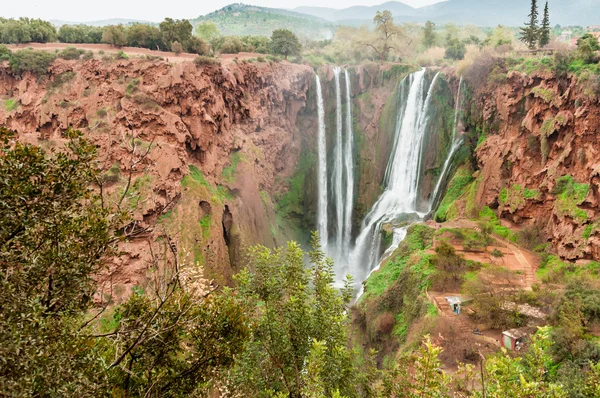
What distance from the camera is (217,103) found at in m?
26.7

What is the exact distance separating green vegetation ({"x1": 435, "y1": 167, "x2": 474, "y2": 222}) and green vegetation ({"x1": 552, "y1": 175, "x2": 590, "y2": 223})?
7151 millimetres

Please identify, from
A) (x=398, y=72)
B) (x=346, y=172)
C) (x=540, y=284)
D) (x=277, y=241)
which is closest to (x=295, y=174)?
(x=346, y=172)

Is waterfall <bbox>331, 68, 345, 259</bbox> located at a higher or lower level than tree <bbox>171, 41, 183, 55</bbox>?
lower

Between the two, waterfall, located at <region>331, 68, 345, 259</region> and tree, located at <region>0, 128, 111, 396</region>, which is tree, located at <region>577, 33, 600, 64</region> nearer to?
waterfall, located at <region>331, 68, 345, 259</region>

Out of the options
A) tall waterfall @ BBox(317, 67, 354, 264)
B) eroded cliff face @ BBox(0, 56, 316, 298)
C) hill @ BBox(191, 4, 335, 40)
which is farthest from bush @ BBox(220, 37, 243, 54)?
→ hill @ BBox(191, 4, 335, 40)

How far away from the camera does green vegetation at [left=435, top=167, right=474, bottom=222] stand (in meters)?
26.6

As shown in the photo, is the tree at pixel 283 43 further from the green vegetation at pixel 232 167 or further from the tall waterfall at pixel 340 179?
the green vegetation at pixel 232 167

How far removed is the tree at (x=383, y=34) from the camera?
142 ft

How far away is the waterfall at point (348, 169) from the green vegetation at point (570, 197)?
58.3ft

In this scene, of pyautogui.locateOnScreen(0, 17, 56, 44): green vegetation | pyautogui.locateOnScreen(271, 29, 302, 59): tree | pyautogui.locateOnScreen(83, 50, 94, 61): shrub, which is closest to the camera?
pyautogui.locateOnScreen(83, 50, 94, 61): shrub

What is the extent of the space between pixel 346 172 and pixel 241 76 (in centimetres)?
1417

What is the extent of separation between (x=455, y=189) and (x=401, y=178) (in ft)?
18.8

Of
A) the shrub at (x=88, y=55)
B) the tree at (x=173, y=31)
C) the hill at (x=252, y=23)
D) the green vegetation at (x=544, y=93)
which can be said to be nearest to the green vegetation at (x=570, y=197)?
the green vegetation at (x=544, y=93)

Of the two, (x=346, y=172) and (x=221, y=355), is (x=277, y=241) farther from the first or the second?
(x=221, y=355)
